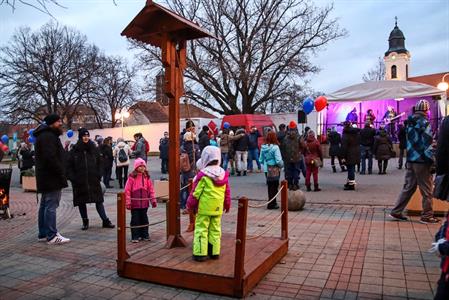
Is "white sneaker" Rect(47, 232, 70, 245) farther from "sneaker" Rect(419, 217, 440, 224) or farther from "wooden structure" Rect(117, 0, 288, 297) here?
"sneaker" Rect(419, 217, 440, 224)

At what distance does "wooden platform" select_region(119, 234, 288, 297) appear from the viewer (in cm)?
431

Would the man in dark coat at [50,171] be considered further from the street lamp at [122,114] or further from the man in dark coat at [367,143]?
the street lamp at [122,114]

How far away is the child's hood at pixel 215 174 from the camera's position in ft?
16.1

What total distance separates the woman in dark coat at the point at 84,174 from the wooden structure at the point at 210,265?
8.49ft

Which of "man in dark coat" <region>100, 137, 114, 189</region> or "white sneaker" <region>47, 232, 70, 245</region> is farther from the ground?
"man in dark coat" <region>100, 137, 114, 189</region>

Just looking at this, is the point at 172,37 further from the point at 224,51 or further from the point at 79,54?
the point at 79,54

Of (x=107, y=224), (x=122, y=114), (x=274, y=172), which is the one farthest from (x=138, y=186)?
(x=122, y=114)

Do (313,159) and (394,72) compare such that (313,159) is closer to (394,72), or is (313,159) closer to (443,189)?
(443,189)

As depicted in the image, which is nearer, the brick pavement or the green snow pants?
the brick pavement

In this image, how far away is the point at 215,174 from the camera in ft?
16.1

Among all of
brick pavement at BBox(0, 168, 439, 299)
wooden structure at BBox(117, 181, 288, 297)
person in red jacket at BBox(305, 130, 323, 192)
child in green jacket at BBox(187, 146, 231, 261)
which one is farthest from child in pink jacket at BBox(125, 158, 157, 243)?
person in red jacket at BBox(305, 130, 323, 192)

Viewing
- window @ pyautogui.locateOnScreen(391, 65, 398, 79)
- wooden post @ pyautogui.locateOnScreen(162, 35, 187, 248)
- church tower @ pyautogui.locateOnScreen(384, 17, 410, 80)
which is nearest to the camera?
wooden post @ pyautogui.locateOnScreen(162, 35, 187, 248)

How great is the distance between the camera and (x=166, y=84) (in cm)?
557

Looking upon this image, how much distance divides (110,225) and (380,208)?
18.1ft
